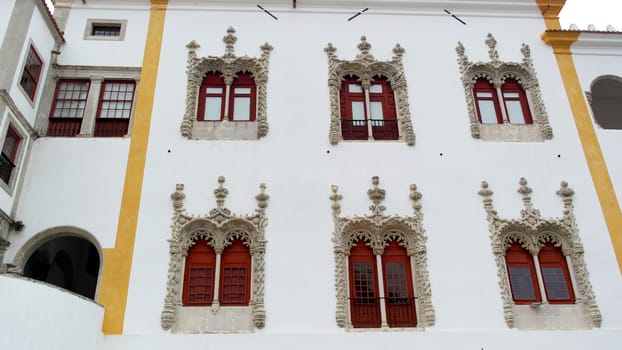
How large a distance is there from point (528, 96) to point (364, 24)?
565cm

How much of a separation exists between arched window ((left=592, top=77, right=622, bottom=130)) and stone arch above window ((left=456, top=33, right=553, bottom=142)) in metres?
2.86

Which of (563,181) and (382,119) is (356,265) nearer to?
(382,119)

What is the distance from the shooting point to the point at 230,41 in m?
16.6

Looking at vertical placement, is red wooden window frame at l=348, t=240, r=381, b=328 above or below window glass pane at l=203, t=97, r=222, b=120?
below

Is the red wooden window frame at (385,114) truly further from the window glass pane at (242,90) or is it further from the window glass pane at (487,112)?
the window glass pane at (242,90)

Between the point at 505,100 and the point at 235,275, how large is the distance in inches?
384

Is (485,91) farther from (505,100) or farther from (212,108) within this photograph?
(212,108)

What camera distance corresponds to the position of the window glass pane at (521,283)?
538 inches

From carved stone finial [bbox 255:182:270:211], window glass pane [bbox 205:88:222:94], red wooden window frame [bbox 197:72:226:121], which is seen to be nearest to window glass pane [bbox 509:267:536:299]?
carved stone finial [bbox 255:182:270:211]

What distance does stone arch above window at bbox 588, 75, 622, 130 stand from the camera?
1756 cm

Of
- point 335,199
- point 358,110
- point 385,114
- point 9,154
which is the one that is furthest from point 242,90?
point 9,154

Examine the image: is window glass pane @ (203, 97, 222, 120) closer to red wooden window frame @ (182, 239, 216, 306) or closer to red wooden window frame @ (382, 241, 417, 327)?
red wooden window frame @ (182, 239, 216, 306)

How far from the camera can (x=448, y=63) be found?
16.6 meters

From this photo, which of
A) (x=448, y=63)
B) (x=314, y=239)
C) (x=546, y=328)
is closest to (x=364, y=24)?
(x=448, y=63)
